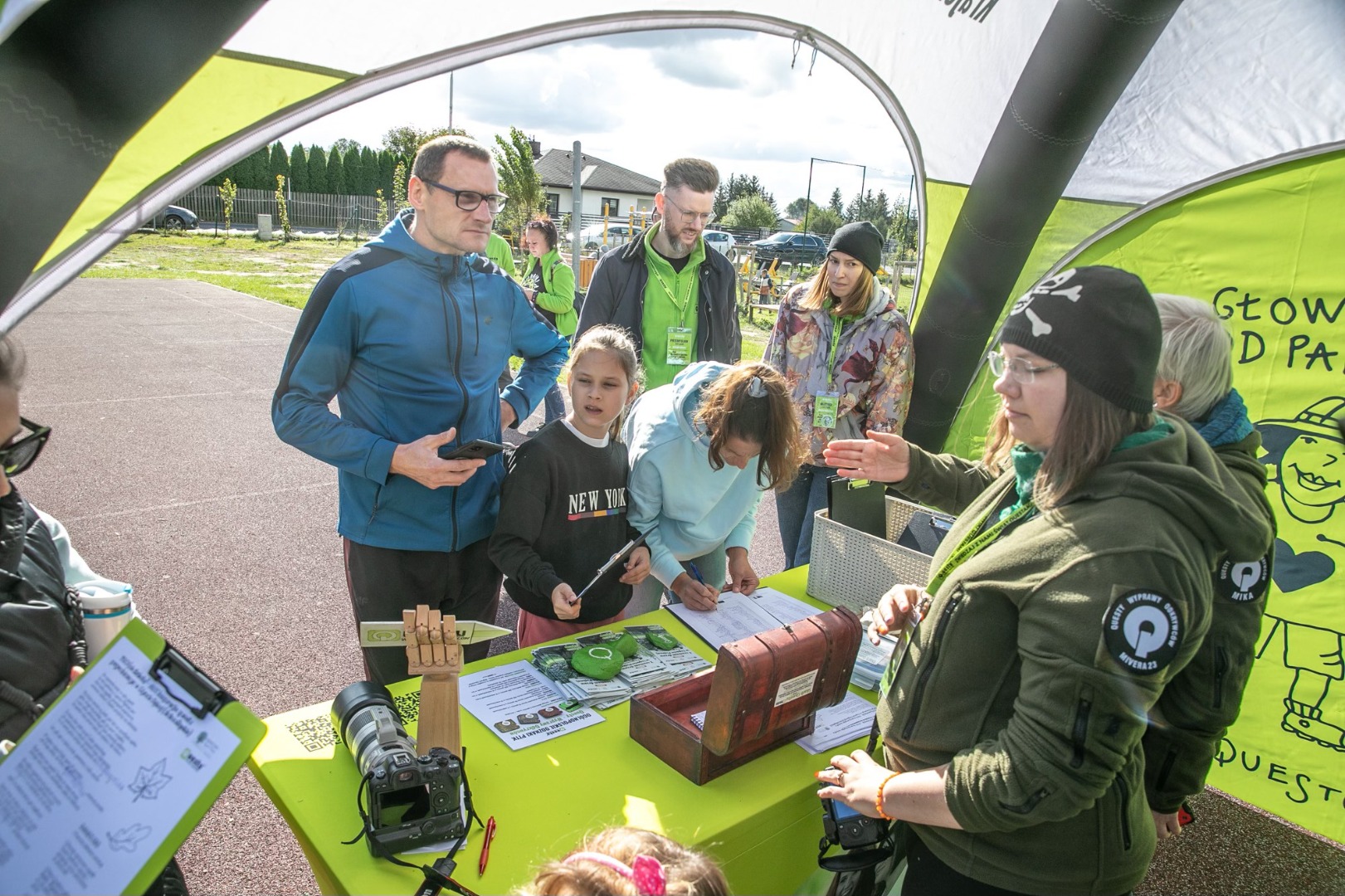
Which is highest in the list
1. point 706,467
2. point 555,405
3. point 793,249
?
point 793,249

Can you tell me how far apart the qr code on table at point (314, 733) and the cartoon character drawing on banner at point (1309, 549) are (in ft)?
10.2

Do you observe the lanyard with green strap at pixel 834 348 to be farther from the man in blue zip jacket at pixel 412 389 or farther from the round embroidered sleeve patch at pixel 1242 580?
the round embroidered sleeve patch at pixel 1242 580

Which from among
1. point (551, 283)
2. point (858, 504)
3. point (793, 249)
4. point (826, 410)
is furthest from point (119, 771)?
point (793, 249)

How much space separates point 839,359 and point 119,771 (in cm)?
281

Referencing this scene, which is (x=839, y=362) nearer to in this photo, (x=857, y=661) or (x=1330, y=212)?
(x=857, y=661)

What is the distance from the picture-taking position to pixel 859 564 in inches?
94.2

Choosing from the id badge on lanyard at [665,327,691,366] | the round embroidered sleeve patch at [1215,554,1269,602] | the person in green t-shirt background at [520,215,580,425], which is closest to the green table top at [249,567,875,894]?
the round embroidered sleeve patch at [1215,554,1269,602]

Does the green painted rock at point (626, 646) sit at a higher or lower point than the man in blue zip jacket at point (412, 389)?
lower

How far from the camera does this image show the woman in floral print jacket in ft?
10.5

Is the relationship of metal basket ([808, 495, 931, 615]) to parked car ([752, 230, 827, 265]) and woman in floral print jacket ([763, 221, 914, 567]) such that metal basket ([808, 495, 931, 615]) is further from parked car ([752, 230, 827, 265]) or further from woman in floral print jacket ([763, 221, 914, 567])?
parked car ([752, 230, 827, 265])

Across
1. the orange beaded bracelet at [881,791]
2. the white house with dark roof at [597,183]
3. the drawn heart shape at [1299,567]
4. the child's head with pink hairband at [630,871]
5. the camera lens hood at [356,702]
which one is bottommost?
the camera lens hood at [356,702]

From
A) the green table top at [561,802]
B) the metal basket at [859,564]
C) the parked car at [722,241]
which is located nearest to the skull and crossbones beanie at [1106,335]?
the green table top at [561,802]

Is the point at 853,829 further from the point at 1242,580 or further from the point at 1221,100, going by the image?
the point at 1221,100

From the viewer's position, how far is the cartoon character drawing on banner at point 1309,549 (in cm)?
274
